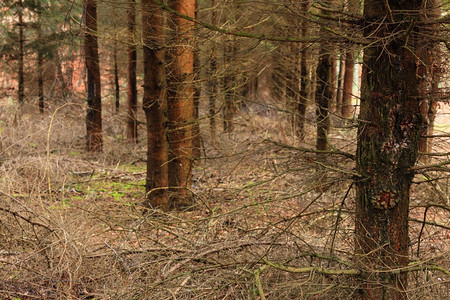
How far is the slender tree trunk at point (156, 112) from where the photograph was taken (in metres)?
6.86

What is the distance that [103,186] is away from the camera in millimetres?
9336

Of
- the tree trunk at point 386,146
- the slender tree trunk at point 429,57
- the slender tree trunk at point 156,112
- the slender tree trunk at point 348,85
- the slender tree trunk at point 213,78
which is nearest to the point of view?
the slender tree trunk at point 429,57

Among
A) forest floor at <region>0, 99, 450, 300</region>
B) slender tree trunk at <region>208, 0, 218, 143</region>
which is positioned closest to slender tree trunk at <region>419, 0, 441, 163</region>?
forest floor at <region>0, 99, 450, 300</region>

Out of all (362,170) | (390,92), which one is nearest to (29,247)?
(362,170)

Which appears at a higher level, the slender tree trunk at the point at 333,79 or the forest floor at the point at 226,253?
the slender tree trunk at the point at 333,79

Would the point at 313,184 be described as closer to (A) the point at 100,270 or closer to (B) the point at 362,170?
(B) the point at 362,170

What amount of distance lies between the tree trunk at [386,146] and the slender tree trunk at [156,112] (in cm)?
407

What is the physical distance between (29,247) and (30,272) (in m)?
0.50

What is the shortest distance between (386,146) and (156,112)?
15.0ft

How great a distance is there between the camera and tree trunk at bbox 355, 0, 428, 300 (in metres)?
3.17

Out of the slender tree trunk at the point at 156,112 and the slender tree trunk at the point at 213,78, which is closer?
the slender tree trunk at the point at 213,78

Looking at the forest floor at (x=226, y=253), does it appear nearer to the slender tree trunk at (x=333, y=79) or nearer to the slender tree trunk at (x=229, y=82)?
the slender tree trunk at (x=333, y=79)

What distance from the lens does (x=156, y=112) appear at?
713 cm

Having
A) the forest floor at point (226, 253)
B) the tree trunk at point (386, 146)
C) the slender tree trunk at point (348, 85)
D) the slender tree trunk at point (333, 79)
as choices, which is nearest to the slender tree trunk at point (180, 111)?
the slender tree trunk at point (333, 79)
